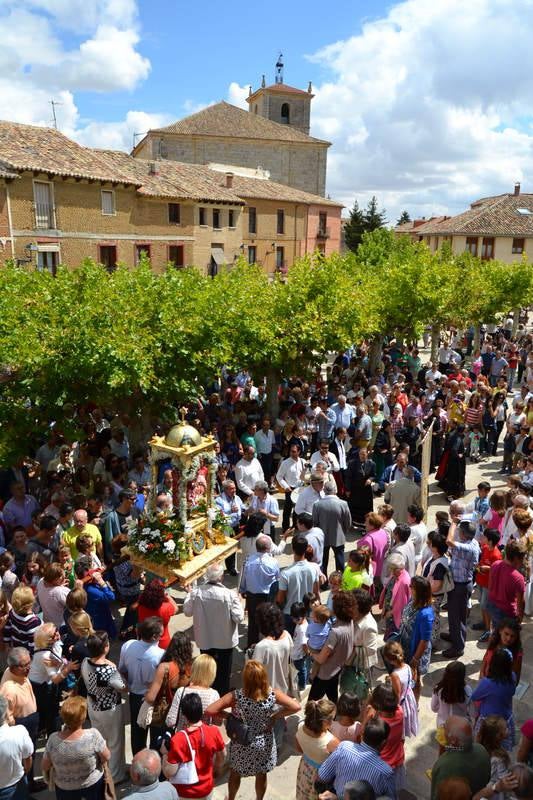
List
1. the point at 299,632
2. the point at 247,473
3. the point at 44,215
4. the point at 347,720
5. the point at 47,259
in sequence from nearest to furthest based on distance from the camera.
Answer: the point at 347,720 < the point at 299,632 < the point at 247,473 < the point at 44,215 < the point at 47,259

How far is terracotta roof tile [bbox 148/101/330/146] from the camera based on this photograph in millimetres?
46094

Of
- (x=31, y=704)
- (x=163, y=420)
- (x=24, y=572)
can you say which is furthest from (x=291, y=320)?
(x=31, y=704)

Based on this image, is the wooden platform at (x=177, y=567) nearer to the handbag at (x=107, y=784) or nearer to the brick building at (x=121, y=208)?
the handbag at (x=107, y=784)

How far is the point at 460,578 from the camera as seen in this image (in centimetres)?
677

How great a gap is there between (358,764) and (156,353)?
25.1ft

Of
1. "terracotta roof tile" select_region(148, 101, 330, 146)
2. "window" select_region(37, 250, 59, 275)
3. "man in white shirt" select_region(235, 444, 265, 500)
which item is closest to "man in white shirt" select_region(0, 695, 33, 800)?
"man in white shirt" select_region(235, 444, 265, 500)

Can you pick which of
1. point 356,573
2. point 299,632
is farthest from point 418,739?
point 356,573

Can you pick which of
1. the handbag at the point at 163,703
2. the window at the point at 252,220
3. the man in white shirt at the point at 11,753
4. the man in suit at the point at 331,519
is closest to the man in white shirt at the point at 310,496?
the man in suit at the point at 331,519

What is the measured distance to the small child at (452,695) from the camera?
16.0 ft

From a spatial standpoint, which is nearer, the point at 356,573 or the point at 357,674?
the point at 357,674

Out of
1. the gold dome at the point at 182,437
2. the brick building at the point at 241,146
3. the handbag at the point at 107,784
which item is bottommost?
the handbag at the point at 107,784

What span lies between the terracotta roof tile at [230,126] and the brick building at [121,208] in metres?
7.70

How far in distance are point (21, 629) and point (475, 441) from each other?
36.3 ft

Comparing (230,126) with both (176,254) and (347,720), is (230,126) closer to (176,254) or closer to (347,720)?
(176,254)
